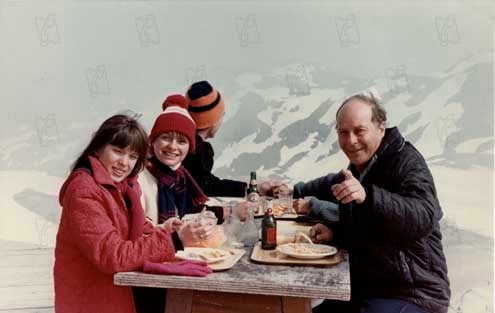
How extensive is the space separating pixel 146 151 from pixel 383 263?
92 centimetres

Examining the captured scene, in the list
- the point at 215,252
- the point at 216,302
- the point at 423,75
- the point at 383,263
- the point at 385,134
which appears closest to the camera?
the point at 216,302

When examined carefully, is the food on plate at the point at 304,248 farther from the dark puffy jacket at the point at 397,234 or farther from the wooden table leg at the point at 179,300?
the wooden table leg at the point at 179,300

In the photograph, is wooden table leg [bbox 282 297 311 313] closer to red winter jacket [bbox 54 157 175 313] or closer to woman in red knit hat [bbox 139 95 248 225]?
red winter jacket [bbox 54 157 175 313]

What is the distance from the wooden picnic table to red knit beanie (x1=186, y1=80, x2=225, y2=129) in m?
1.48

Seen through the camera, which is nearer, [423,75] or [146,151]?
[146,151]

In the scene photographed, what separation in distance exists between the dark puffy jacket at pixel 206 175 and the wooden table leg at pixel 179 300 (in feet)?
4.30

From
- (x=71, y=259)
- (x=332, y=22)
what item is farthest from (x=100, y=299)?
(x=332, y=22)

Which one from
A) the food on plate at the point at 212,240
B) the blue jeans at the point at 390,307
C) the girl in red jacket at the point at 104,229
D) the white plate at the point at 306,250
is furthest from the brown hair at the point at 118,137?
the blue jeans at the point at 390,307

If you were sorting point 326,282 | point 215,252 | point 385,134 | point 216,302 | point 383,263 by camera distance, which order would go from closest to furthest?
point 326,282 → point 216,302 → point 215,252 → point 383,263 → point 385,134

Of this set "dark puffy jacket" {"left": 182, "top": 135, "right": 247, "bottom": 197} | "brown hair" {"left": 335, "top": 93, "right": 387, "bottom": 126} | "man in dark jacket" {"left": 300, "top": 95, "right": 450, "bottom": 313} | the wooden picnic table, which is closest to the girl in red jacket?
the wooden picnic table

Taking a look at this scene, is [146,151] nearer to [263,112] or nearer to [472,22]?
[263,112]

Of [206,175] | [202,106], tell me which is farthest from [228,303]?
[202,106]

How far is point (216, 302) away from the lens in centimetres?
156

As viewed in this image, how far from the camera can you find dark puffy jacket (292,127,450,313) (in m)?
1.69
